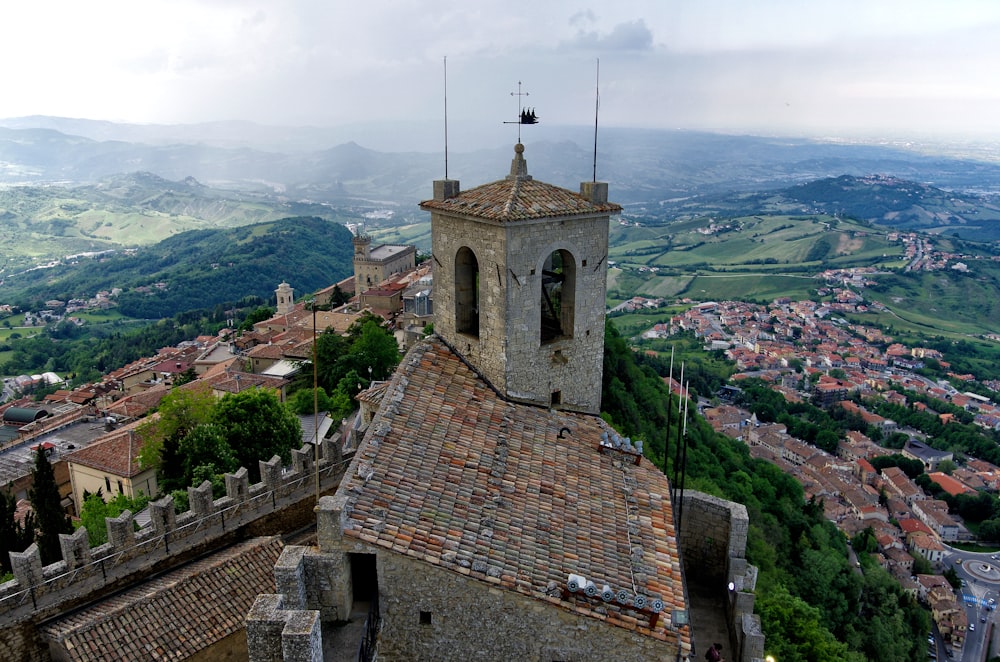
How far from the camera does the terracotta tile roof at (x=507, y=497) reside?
988 centimetres

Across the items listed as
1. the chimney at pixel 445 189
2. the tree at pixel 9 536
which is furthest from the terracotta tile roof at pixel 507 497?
the tree at pixel 9 536

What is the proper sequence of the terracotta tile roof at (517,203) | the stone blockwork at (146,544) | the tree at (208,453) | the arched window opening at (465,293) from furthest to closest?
1. the tree at (208,453)
2. the arched window opening at (465,293)
3. the terracotta tile roof at (517,203)
4. the stone blockwork at (146,544)

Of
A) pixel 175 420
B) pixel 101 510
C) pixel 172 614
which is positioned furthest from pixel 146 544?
pixel 175 420

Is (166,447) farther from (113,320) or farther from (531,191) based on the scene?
(113,320)

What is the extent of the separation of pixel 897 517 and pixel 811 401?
3723 cm

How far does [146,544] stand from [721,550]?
13.2 meters

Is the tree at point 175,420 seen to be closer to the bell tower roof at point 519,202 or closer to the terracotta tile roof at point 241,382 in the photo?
the terracotta tile roof at point 241,382

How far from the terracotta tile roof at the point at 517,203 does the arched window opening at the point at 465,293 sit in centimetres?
115

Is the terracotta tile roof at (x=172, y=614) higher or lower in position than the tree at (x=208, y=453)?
higher

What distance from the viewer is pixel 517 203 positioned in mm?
13750

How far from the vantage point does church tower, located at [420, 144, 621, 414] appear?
1379cm

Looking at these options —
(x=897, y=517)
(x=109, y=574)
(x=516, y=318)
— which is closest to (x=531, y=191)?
(x=516, y=318)

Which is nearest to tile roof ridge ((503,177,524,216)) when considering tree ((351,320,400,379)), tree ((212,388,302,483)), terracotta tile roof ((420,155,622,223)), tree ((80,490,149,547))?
terracotta tile roof ((420,155,622,223))

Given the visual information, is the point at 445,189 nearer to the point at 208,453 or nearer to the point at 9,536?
the point at 208,453
